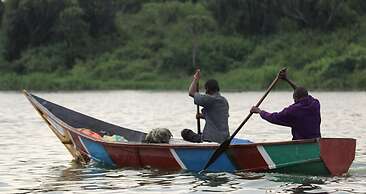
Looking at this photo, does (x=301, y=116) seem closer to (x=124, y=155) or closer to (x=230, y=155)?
(x=230, y=155)

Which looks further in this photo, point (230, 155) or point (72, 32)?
point (72, 32)

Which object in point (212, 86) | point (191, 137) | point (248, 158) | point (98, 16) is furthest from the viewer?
point (98, 16)

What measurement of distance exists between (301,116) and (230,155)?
4.49ft

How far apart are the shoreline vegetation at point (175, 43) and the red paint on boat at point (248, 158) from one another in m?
37.3

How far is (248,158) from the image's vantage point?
552 inches

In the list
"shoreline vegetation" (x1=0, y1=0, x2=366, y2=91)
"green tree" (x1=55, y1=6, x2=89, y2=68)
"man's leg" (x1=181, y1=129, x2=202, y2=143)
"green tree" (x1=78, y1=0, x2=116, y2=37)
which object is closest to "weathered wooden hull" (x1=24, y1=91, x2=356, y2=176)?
"man's leg" (x1=181, y1=129, x2=202, y2=143)

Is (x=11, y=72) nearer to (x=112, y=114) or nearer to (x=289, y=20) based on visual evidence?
(x=289, y=20)

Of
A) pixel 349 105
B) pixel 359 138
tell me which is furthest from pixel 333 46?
pixel 359 138

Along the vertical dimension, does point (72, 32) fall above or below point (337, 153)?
above

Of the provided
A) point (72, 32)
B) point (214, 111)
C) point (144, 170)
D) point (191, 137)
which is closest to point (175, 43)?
point (72, 32)

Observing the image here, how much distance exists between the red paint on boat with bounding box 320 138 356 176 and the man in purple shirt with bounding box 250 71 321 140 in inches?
27.2

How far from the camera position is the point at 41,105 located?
17344mm

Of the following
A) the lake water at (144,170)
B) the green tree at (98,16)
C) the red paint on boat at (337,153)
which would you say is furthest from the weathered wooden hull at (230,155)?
the green tree at (98,16)

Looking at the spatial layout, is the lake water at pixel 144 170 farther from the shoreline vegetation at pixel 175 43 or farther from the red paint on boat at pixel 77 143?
the shoreline vegetation at pixel 175 43
